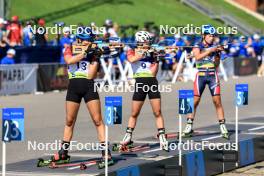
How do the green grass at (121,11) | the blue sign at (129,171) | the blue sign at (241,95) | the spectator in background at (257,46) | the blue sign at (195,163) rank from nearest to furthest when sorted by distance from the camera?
the blue sign at (129,171), the blue sign at (195,163), the blue sign at (241,95), the spectator in background at (257,46), the green grass at (121,11)

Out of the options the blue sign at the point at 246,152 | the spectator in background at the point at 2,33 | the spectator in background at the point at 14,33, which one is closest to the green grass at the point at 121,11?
the spectator in background at the point at 14,33

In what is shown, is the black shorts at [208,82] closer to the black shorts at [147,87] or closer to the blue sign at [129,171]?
the black shorts at [147,87]

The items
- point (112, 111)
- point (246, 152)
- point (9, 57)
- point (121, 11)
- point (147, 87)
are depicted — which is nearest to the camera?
point (112, 111)

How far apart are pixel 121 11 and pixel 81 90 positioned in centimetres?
4051

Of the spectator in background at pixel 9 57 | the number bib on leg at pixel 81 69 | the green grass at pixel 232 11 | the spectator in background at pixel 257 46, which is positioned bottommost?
the number bib on leg at pixel 81 69

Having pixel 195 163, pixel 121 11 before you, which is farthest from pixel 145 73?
pixel 121 11

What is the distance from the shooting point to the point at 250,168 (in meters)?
14.2

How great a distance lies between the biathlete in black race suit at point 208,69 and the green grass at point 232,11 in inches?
1707

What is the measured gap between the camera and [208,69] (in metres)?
15.6

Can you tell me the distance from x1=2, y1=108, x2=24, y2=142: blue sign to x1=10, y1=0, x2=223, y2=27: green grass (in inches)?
1390

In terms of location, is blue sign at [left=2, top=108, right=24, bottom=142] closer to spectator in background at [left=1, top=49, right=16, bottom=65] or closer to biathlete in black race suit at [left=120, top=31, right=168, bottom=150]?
biathlete in black race suit at [left=120, top=31, right=168, bottom=150]

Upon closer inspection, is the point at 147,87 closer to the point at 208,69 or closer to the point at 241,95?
the point at 241,95

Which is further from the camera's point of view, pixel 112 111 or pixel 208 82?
pixel 208 82

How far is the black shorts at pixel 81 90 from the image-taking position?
12.0 meters
